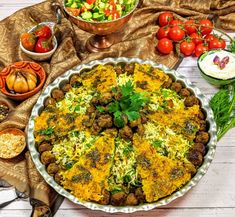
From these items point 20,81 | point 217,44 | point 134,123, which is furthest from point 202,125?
point 20,81

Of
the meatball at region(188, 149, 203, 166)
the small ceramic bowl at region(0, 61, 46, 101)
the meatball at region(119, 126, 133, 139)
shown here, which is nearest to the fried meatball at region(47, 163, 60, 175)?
the meatball at region(119, 126, 133, 139)

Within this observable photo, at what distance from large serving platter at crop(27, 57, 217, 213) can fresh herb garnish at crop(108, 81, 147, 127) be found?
64 centimetres

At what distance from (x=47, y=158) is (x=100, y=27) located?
1477 mm

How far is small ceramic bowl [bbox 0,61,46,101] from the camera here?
397 centimetres

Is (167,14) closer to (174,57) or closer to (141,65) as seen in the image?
(174,57)

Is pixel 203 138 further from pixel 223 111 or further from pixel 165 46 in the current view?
pixel 165 46

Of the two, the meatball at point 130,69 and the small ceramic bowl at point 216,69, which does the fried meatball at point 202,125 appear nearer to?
the small ceramic bowl at point 216,69

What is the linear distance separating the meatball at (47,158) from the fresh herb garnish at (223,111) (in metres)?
1.53

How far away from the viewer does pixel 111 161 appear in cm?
325

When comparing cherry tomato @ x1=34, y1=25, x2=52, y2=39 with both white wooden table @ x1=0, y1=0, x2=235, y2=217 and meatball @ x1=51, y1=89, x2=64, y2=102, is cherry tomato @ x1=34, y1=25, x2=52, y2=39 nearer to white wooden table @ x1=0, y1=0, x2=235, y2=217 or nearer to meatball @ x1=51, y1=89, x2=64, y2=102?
meatball @ x1=51, y1=89, x2=64, y2=102

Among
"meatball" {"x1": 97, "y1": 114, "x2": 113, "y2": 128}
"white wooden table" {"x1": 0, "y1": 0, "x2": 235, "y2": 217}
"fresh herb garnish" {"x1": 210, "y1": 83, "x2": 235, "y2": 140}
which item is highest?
"meatball" {"x1": 97, "y1": 114, "x2": 113, "y2": 128}

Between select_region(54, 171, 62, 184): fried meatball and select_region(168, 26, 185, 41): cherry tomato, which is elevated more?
select_region(168, 26, 185, 41): cherry tomato

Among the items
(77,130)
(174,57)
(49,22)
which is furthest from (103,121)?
(49,22)

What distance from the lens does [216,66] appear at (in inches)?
165
